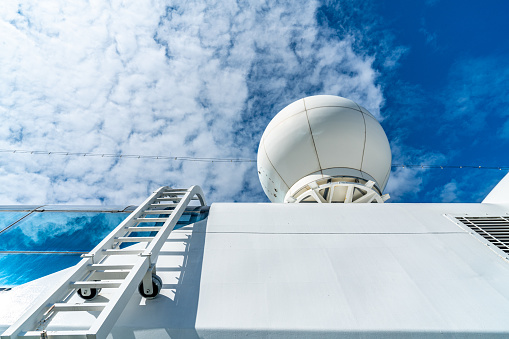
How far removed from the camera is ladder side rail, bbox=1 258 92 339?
84.8 inches

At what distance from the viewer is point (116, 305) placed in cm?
241

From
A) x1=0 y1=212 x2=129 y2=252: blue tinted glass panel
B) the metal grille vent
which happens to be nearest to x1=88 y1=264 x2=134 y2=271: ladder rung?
x1=0 y1=212 x2=129 y2=252: blue tinted glass panel

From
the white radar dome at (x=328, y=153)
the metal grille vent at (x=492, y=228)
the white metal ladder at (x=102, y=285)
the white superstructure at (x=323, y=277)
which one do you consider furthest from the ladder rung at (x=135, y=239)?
the metal grille vent at (x=492, y=228)

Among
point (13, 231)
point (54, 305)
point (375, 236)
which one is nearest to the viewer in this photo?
point (54, 305)

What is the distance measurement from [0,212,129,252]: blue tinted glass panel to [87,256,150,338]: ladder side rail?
2.11 meters

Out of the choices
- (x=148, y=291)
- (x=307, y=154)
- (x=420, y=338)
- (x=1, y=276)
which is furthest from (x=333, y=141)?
(x=1, y=276)

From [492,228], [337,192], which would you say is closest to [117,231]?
[337,192]

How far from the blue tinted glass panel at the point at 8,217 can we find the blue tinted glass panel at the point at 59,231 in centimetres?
18

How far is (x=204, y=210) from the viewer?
505 cm

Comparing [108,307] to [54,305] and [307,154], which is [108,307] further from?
[307,154]

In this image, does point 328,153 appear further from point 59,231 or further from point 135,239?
point 59,231

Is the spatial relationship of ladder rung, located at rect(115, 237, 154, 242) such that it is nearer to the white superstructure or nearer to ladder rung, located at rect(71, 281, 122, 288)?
the white superstructure

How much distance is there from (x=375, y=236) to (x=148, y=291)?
346 centimetres

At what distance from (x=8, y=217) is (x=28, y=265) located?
6.37 ft
